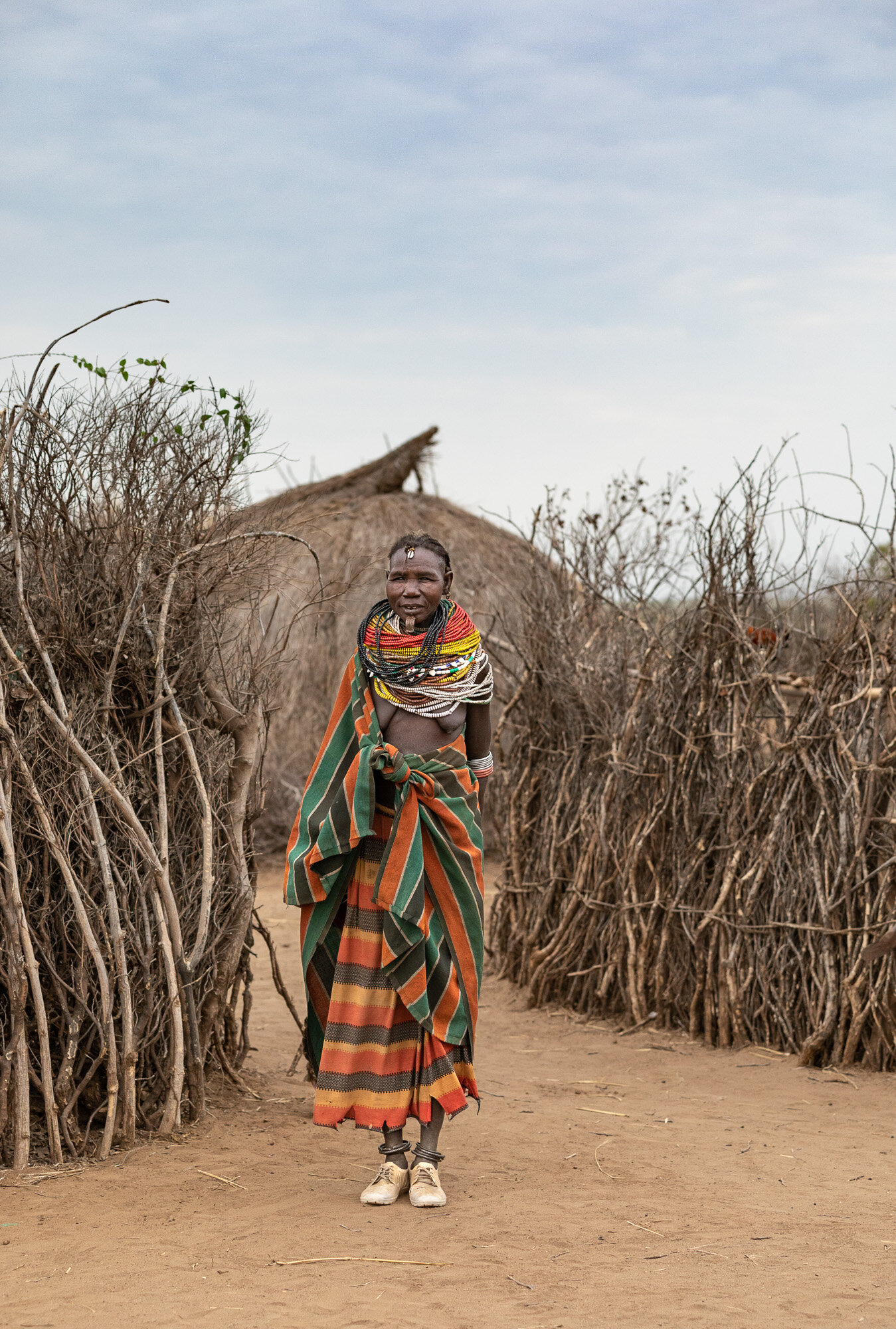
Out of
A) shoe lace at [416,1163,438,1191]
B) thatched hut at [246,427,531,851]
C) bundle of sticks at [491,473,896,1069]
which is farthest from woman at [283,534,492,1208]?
thatched hut at [246,427,531,851]

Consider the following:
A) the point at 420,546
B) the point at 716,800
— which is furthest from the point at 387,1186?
the point at 716,800

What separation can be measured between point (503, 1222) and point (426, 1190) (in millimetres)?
235

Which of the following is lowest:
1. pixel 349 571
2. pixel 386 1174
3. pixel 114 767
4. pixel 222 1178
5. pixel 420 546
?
pixel 222 1178

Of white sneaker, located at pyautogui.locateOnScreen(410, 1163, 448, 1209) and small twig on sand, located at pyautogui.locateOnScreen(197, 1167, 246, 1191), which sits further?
small twig on sand, located at pyautogui.locateOnScreen(197, 1167, 246, 1191)

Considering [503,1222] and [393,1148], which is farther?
[393,1148]

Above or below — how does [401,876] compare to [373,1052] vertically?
above

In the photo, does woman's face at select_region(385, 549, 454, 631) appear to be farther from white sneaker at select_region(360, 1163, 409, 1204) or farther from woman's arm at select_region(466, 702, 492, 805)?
white sneaker at select_region(360, 1163, 409, 1204)

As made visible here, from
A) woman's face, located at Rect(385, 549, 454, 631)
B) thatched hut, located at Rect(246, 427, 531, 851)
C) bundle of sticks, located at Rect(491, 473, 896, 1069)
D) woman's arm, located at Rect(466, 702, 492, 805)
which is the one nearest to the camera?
woman's face, located at Rect(385, 549, 454, 631)

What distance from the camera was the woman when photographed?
139 inches

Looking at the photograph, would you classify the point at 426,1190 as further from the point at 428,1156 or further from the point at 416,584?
the point at 416,584

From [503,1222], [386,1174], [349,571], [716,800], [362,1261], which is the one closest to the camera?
[362,1261]

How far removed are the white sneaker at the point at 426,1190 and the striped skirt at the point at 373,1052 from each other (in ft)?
0.48

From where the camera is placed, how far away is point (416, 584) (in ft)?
11.9

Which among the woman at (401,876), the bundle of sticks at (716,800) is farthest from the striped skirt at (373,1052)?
the bundle of sticks at (716,800)
